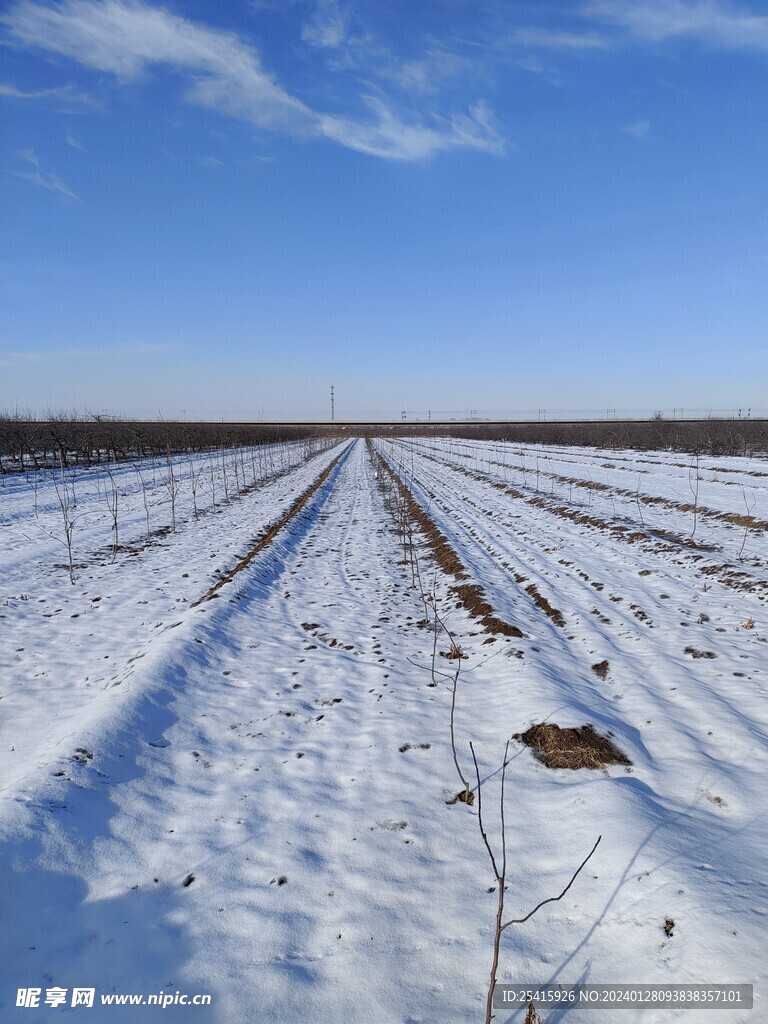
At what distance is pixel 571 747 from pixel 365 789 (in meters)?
1.70

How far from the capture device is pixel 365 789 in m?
4.11

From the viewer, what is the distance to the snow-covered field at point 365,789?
271cm

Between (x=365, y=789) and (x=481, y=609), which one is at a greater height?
(x=481, y=609)

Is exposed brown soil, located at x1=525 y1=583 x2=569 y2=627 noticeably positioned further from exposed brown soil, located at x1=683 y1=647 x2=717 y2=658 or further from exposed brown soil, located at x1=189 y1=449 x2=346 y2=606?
exposed brown soil, located at x1=189 y1=449 x2=346 y2=606

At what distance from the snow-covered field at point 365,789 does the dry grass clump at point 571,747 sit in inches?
4.2

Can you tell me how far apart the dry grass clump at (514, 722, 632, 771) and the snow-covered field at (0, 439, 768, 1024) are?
4.2 inches

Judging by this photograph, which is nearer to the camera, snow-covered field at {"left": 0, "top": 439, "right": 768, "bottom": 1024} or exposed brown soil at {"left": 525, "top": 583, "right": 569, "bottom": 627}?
snow-covered field at {"left": 0, "top": 439, "right": 768, "bottom": 1024}

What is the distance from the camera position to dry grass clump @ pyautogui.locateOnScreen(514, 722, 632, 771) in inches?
→ 167

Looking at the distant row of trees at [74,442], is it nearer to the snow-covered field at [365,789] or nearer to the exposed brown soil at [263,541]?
the exposed brown soil at [263,541]

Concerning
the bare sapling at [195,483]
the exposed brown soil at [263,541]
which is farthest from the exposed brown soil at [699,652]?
the bare sapling at [195,483]

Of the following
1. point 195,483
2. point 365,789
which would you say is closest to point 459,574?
point 365,789

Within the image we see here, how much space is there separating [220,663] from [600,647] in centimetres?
449

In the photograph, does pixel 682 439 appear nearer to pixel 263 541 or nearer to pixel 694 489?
pixel 694 489

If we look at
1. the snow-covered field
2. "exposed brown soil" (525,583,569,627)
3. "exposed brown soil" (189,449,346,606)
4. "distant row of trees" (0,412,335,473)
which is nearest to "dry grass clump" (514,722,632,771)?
the snow-covered field
